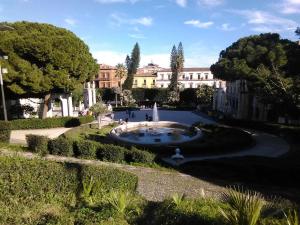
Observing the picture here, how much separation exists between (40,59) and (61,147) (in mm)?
14563

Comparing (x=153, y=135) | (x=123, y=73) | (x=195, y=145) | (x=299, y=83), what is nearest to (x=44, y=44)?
(x=153, y=135)

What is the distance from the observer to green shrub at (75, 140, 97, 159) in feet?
67.1

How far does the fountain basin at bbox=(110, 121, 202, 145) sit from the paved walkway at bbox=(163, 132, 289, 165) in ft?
16.1

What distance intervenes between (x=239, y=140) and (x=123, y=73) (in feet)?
195

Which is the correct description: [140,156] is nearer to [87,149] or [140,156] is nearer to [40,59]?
[87,149]

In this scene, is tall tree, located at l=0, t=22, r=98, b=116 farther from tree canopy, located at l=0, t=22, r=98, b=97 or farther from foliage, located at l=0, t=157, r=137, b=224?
foliage, located at l=0, t=157, r=137, b=224

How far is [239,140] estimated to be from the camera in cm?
2569

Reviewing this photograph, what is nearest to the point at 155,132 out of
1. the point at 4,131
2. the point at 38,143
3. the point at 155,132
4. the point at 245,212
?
the point at 155,132

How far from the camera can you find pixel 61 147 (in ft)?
69.4

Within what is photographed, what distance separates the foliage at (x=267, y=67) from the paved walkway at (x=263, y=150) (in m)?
3.29

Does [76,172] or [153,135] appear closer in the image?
[76,172]

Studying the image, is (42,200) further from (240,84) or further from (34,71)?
(240,84)

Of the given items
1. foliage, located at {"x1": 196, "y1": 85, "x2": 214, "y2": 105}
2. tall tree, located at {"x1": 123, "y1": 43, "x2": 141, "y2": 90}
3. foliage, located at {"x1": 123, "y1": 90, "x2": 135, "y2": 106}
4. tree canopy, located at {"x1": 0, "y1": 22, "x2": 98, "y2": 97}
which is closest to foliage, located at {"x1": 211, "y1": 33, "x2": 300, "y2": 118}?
foliage, located at {"x1": 196, "y1": 85, "x2": 214, "y2": 105}

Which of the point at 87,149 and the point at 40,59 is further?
the point at 40,59
